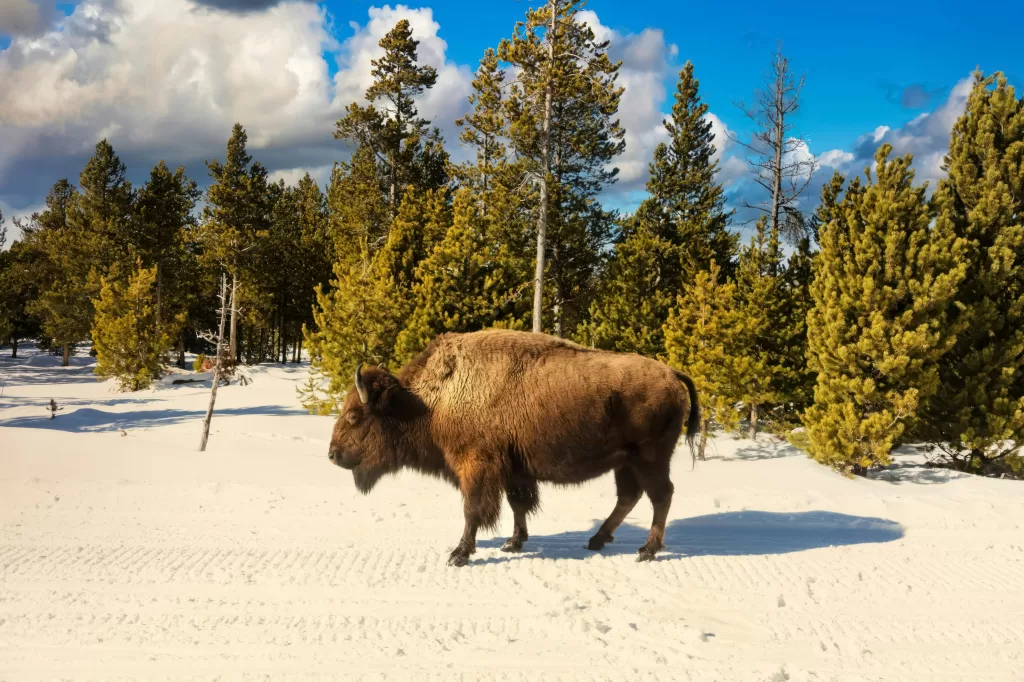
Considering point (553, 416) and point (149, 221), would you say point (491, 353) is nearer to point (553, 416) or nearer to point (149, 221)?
point (553, 416)

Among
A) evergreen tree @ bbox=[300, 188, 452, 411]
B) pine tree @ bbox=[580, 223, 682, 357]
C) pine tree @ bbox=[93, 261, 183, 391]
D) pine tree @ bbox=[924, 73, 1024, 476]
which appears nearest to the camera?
pine tree @ bbox=[924, 73, 1024, 476]

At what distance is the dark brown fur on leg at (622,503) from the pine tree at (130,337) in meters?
32.5

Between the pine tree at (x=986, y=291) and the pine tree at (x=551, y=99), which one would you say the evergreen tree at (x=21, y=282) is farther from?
the pine tree at (x=986, y=291)

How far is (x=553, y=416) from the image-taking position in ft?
22.5

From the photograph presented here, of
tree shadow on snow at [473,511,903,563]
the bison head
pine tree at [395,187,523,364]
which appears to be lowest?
tree shadow on snow at [473,511,903,563]

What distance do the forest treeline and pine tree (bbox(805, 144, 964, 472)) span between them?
0.06 metres

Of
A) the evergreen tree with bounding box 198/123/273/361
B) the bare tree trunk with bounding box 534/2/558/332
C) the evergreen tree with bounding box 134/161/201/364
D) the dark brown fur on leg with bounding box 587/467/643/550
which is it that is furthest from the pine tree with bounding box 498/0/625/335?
the evergreen tree with bounding box 134/161/201/364

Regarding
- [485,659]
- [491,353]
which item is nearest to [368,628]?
[485,659]

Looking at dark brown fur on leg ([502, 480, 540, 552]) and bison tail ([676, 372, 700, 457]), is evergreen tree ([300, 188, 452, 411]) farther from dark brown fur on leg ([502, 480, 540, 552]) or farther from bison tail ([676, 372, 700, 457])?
bison tail ([676, 372, 700, 457])

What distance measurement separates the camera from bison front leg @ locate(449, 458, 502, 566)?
6.79 meters

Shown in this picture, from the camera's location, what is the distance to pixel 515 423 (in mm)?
6922

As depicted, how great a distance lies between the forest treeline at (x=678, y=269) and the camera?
16.6 meters

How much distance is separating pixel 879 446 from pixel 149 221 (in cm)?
4081

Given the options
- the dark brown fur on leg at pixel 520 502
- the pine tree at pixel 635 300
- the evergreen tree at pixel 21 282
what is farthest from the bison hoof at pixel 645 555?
the evergreen tree at pixel 21 282
